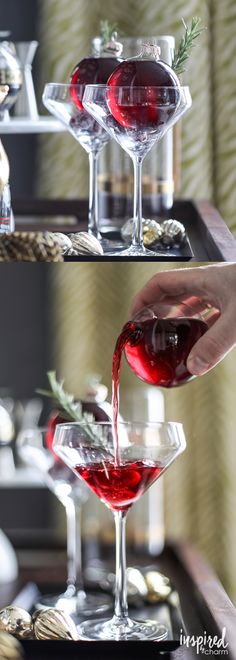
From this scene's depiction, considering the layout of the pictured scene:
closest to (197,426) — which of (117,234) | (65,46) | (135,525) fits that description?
(135,525)

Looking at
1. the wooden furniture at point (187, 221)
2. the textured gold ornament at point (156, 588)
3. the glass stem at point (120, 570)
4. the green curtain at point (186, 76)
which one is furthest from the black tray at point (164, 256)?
the green curtain at point (186, 76)

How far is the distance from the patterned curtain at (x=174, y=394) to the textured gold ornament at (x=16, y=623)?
Result: 3.54 feet

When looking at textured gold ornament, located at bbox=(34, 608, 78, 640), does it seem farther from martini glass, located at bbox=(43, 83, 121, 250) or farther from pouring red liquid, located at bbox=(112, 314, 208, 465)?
martini glass, located at bbox=(43, 83, 121, 250)

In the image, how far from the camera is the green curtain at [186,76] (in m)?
2.07

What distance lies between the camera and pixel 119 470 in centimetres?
106

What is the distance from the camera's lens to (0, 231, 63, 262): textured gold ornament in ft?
3.03

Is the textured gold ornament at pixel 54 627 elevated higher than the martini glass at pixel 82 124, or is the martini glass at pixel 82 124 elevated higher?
the martini glass at pixel 82 124

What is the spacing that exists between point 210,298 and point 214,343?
0.05 meters

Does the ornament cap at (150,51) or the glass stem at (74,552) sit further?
the glass stem at (74,552)

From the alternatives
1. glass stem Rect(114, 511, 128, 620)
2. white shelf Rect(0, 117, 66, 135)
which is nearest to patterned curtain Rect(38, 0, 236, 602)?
white shelf Rect(0, 117, 66, 135)

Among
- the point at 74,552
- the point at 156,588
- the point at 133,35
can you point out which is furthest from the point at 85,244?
the point at 133,35

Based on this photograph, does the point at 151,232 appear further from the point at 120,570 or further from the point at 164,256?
the point at 120,570

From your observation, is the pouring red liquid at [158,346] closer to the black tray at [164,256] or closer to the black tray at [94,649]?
→ the black tray at [164,256]

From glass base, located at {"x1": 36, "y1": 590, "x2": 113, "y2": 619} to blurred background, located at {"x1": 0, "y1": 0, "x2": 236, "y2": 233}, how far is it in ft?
2.86
